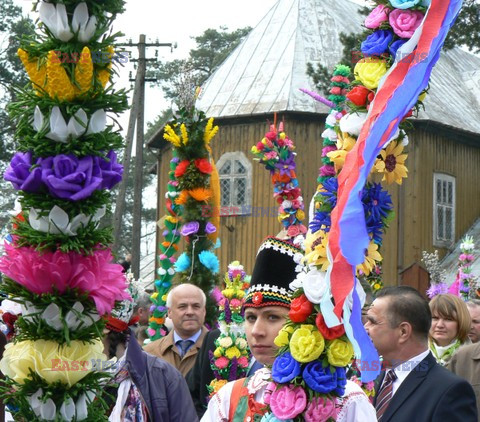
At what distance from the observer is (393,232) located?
26297 millimetres

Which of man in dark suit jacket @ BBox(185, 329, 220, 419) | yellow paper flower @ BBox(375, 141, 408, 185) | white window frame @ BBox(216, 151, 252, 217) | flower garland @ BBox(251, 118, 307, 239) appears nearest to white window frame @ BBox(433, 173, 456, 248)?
white window frame @ BBox(216, 151, 252, 217)

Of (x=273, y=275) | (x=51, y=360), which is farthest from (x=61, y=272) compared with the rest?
(x=273, y=275)

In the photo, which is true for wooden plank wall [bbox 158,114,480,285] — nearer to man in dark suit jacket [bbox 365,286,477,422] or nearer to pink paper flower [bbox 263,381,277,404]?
man in dark suit jacket [bbox 365,286,477,422]

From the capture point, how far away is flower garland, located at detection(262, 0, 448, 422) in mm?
3998

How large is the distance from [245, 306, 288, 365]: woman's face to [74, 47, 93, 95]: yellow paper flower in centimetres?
155

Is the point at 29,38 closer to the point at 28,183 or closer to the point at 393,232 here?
the point at 28,183

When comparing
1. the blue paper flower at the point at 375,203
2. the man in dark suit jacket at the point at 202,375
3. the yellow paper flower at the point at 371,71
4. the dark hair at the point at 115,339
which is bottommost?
the man in dark suit jacket at the point at 202,375

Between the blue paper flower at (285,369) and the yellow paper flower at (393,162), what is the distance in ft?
2.91

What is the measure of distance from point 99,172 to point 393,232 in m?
23.1

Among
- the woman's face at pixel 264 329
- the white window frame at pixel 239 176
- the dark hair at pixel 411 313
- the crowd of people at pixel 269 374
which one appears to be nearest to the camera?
the crowd of people at pixel 269 374

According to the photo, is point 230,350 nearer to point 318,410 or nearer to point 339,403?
point 339,403

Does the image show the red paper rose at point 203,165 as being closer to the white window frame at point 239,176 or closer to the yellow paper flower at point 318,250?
the yellow paper flower at point 318,250

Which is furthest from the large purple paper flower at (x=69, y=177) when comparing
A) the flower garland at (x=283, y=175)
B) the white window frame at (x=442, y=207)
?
the white window frame at (x=442, y=207)

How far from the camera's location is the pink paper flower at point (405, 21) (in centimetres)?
409
